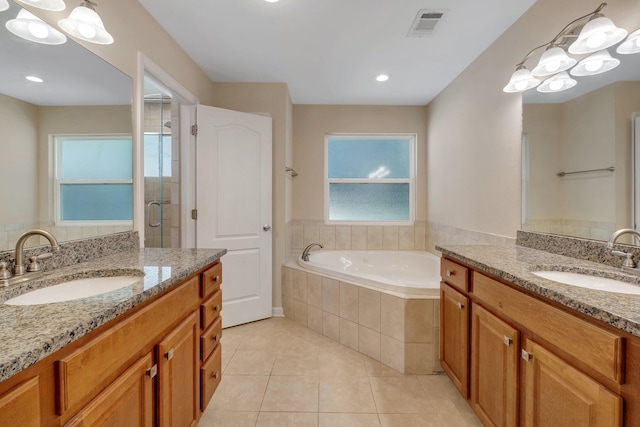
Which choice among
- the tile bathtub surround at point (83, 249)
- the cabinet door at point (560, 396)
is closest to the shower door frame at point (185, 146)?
the tile bathtub surround at point (83, 249)

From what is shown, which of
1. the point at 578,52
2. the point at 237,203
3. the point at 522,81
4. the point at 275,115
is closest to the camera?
the point at 578,52

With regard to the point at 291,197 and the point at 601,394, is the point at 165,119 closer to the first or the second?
the point at 291,197

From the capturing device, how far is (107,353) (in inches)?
30.1

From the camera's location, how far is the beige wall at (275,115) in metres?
2.92

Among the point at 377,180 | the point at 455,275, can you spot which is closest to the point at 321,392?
the point at 455,275

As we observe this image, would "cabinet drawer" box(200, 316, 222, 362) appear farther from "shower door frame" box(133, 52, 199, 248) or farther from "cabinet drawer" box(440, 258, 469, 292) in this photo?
"cabinet drawer" box(440, 258, 469, 292)

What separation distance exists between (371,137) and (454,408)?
2.86 m

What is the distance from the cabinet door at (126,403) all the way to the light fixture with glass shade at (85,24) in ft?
4.28

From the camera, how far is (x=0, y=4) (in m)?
1.02

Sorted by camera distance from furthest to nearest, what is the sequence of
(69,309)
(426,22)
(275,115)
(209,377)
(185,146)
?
1. (275,115)
2. (185,146)
3. (426,22)
4. (209,377)
5. (69,309)

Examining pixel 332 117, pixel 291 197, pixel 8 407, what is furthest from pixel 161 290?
pixel 332 117

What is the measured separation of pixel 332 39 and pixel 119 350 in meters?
2.24

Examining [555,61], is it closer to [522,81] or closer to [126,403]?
[522,81]

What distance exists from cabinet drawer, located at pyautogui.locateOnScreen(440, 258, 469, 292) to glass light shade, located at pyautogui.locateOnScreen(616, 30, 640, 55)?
116 cm
